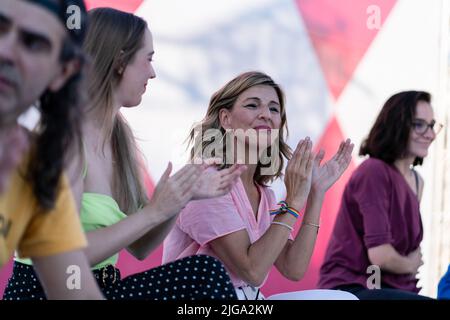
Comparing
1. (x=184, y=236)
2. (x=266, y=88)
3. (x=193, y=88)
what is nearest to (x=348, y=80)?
(x=193, y=88)

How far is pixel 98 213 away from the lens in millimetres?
1556

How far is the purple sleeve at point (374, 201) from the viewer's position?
225 centimetres

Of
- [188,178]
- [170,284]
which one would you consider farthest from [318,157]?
[170,284]

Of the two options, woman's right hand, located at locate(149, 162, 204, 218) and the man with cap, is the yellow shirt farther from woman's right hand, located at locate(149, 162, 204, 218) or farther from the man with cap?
woman's right hand, located at locate(149, 162, 204, 218)

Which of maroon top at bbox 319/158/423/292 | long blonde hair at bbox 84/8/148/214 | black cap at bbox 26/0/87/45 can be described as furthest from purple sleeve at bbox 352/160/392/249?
black cap at bbox 26/0/87/45

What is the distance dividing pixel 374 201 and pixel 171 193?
3.16 feet

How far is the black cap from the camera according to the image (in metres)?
0.91

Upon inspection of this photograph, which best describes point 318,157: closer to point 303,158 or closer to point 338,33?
point 303,158

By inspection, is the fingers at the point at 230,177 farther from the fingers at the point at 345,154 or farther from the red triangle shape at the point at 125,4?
the red triangle shape at the point at 125,4

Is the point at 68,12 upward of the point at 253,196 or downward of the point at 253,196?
upward

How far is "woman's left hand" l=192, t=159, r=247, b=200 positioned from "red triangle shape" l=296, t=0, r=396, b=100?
1.26 m

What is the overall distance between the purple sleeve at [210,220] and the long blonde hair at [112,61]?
0.64 ft

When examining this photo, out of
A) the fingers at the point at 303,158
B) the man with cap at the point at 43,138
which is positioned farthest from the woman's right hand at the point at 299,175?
the man with cap at the point at 43,138
